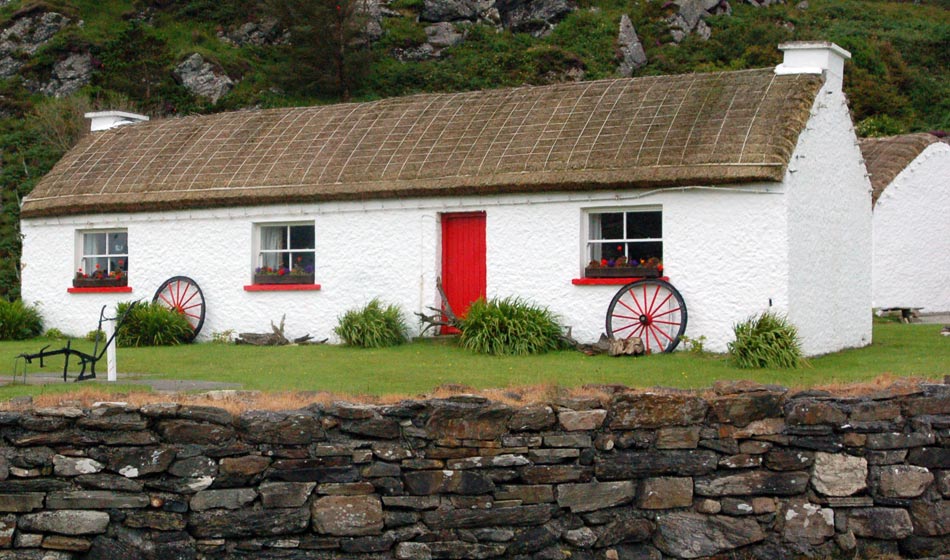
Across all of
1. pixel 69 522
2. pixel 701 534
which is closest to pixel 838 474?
pixel 701 534

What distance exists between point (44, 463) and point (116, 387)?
2695mm

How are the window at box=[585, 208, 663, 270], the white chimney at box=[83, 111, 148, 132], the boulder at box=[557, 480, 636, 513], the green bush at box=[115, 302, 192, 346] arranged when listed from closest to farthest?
the boulder at box=[557, 480, 636, 513] < the window at box=[585, 208, 663, 270] < the green bush at box=[115, 302, 192, 346] < the white chimney at box=[83, 111, 148, 132]

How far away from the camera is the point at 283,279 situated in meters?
19.7

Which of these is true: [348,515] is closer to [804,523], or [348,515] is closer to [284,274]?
[804,523]

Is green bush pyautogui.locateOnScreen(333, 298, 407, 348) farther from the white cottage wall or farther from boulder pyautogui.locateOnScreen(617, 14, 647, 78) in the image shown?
boulder pyautogui.locateOnScreen(617, 14, 647, 78)

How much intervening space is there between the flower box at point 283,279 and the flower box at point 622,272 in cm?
519

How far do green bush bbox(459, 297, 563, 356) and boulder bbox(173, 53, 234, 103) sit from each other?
Result: 85.7ft

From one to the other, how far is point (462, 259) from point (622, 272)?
2908mm

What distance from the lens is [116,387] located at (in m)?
11.9

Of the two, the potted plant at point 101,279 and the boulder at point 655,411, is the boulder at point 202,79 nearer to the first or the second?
the potted plant at point 101,279

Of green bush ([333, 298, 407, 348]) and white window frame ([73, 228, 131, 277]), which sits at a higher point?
white window frame ([73, 228, 131, 277])

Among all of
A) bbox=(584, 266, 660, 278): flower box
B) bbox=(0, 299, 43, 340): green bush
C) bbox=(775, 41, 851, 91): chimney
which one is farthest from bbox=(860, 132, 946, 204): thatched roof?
bbox=(0, 299, 43, 340): green bush

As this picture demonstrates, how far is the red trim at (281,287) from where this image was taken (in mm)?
19355

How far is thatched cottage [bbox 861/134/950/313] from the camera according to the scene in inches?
935
